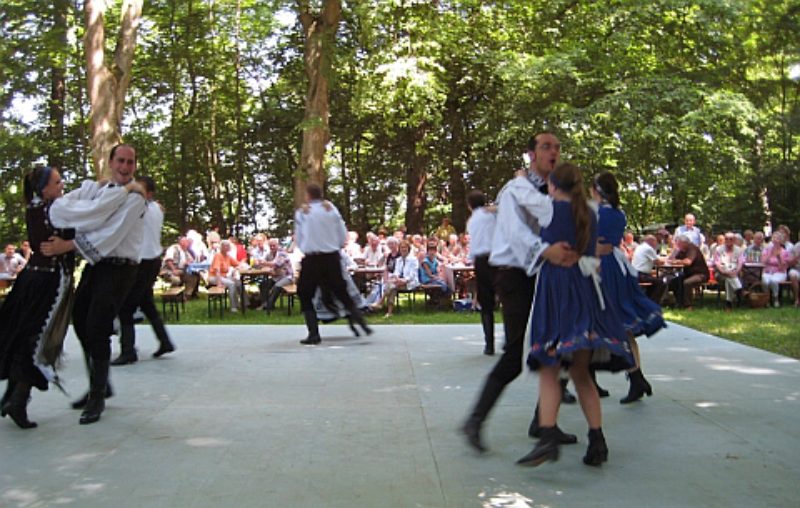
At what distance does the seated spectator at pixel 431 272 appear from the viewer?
13.2m

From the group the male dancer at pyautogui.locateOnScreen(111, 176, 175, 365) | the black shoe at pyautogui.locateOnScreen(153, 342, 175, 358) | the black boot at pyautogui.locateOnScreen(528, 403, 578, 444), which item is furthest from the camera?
the black shoe at pyautogui.locateOnScreen(153, 342, 175, 358)

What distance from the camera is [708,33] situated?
707 inches

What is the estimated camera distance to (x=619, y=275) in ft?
17.5

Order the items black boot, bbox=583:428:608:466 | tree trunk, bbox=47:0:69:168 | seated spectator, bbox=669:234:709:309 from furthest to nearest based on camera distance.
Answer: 1. tree trunk, bbox=47:0:69:168
2. seated spectator, bbox=669:234:709:309
3. black boot, bbox=583:428:608:466

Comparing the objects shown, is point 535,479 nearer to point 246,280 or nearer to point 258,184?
point 246,280

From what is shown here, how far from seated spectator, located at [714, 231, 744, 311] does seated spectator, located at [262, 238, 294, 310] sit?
7.17m

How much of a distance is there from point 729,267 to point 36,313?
11.5 meters

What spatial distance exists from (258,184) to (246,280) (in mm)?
15006

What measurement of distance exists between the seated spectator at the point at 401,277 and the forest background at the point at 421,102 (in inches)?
122

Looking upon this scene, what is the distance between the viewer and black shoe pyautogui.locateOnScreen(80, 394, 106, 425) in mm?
5320

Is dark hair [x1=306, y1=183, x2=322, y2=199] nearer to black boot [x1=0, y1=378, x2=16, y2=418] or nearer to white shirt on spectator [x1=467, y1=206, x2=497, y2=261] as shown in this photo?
white shirt on spectator [x1=467, y1=206, x2=497, y2=261]

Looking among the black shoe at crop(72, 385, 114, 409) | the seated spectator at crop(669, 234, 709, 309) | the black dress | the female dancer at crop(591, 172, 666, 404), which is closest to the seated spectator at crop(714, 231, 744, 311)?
the seated spectator at crop(669, 234, 709, 309)

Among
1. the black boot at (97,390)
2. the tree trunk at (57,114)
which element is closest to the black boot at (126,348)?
the black boot at (97,390)

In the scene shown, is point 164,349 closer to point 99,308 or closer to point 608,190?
point 99,308
